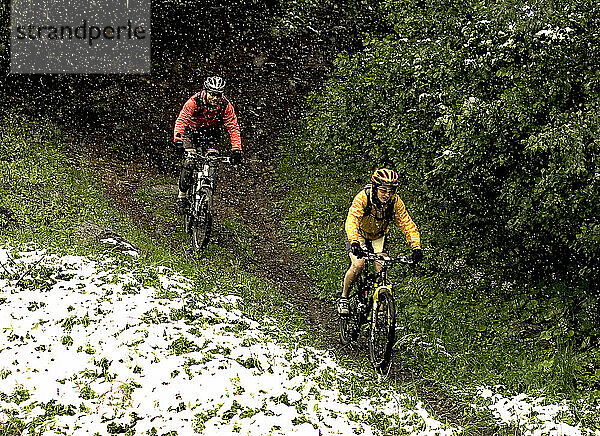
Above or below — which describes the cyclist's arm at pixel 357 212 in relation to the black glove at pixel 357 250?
above

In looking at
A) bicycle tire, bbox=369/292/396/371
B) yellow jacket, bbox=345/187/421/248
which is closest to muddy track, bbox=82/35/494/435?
bicycle tire, bbox=369/292/396/371

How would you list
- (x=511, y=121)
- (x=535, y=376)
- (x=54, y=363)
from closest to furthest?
(x=54, y=363) < (x=535, y=376) < (x=511, y=121)

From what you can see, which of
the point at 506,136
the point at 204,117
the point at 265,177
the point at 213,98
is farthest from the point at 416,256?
the point at 265,177

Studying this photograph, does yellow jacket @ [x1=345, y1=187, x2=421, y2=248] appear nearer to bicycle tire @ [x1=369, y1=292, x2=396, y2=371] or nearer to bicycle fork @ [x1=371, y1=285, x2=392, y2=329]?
bicycle fork @ [x1=371, y1=285, x2=392, y2=329]

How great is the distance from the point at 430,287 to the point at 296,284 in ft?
7.87

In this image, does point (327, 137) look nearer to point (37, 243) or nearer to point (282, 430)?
point (37, 243)

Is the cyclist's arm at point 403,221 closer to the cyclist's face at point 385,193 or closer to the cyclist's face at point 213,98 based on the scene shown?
the cyclist's face at point 385,193

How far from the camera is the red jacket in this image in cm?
1170

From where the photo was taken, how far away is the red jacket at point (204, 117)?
11.7 metres

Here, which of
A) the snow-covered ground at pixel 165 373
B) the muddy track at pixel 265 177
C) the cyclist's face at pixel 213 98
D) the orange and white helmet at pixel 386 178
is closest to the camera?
the snow-covered ground at pixel 165 373

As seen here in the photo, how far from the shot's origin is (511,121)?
9.26 meters

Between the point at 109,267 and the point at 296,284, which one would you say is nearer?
the point at 109,267

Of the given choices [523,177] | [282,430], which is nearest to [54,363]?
[282,430]

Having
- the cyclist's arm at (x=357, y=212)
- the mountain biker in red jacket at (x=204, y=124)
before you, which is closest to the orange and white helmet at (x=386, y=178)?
the cyclist's arm at (x=357, y=212)
